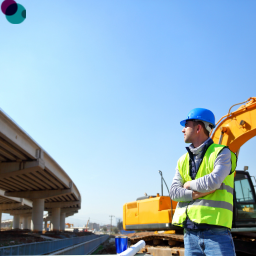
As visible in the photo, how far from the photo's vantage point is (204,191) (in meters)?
2.68

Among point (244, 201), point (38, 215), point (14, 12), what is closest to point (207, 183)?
point (14, 12)

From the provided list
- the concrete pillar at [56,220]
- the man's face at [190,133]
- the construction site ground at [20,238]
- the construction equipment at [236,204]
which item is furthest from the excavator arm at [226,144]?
the concrete pillar at [56,220]

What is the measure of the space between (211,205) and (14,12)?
5.37 m

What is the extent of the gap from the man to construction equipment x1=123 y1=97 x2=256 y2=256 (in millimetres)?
5693

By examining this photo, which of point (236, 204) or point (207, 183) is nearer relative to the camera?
point (207, 183)

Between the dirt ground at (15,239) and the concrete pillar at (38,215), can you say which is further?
the concrete pillar at (38,215)

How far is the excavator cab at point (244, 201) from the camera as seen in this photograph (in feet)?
28.2

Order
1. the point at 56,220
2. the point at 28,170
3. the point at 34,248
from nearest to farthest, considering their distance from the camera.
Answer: the point at 34,248
the point at 28,170
the point at 56,220

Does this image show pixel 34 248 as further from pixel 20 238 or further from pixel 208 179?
pixel 208 179

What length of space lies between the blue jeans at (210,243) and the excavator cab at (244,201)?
6456mm

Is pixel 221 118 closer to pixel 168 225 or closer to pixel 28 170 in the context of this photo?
pixel 168 225

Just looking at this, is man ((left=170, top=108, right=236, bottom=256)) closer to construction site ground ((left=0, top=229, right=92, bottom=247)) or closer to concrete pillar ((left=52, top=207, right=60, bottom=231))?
construction site ground ((left=0, top=229, right=92, bottom=247))

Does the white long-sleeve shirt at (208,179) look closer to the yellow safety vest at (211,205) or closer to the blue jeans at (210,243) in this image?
the yellow safety vest at (211,205)

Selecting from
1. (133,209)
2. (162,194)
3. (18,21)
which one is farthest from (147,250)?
(18,21)
